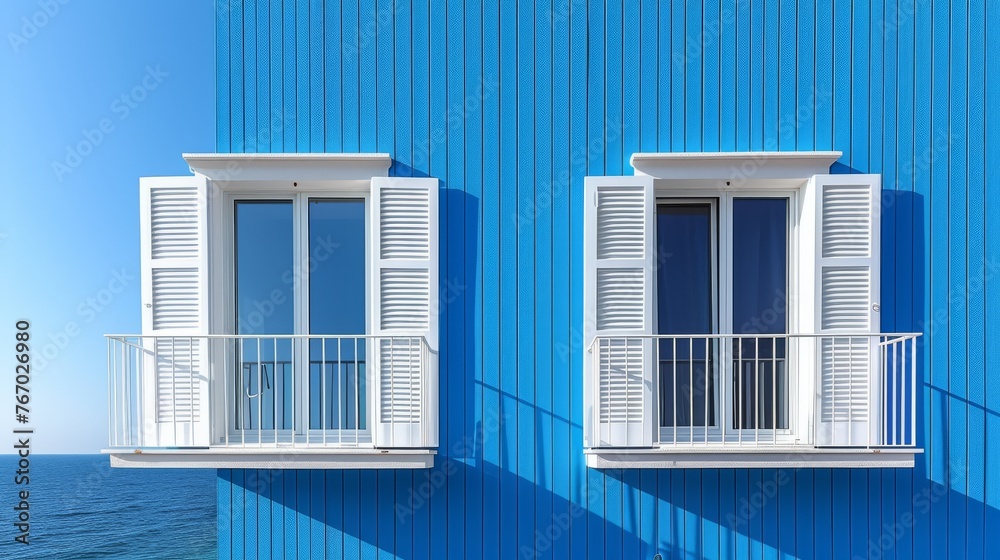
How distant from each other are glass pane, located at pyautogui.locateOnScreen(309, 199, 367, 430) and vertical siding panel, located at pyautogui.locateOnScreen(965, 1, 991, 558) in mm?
4521

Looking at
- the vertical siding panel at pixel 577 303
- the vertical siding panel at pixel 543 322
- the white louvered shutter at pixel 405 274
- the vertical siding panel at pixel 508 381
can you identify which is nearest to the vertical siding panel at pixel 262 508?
the white louvered shutter at pixel 405 274

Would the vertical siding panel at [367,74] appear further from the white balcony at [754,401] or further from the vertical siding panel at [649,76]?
the white balcony at [754,401]

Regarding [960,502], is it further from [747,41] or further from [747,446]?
[747,41]

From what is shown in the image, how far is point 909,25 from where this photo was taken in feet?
17.1

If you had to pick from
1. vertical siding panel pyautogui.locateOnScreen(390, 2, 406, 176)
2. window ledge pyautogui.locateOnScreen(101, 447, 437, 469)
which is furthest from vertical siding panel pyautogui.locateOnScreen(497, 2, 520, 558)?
vertical siding panel pyautogui.locateOnScreen(390, 2, 406, 176)

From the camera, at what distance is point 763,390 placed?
515cm

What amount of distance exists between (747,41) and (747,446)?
2.99m

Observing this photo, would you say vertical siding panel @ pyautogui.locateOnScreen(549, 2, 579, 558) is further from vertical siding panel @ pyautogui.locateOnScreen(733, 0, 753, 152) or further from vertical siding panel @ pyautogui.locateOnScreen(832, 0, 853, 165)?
vertical siding panel @ pyautogui.locateOnScreen(832, 0, 853, 165)

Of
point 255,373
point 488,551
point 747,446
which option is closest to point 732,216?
point 747,446

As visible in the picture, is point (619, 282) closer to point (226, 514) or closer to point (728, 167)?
point (728, 167)

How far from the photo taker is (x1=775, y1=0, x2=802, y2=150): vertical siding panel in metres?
5.17

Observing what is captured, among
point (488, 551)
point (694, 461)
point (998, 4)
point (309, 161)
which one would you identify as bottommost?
point (488, 551)

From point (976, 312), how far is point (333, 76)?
16.7 ft

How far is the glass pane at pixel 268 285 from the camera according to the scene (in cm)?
520
